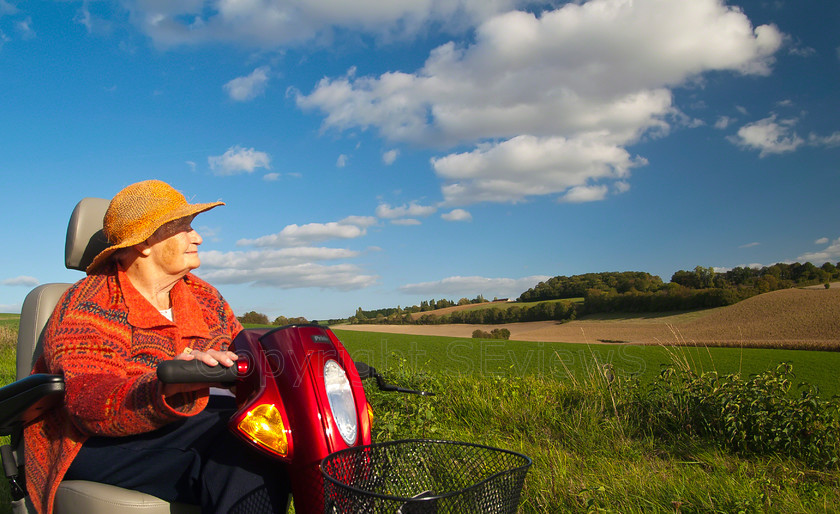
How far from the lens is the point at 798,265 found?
17.6m

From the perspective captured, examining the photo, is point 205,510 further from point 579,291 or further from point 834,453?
point 579,291

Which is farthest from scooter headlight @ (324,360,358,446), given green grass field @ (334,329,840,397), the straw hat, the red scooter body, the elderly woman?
green grass field @ (334,329,840,397)

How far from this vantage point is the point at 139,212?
207 centimetres

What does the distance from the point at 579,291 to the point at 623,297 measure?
327 centimetres

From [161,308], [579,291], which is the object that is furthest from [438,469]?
[579,291]

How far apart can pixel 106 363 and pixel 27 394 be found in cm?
24

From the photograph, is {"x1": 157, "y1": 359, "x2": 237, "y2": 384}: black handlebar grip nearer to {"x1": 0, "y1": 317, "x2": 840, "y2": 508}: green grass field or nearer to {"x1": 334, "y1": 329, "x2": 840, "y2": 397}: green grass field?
{"x1": 0, "y1": 317, "x2": 840, "y2": 508}: green grass field

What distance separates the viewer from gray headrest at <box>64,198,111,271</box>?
7.69ft

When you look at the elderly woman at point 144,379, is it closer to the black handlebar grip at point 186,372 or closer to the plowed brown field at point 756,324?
the black handlebar grip at point 186,372

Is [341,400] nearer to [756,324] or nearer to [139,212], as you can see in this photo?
[139,212]

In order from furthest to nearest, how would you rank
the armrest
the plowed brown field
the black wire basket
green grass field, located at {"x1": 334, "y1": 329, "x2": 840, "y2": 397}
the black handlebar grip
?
the plowed brown field → green grass field, located at {"x1": 334, "y1": 329, "x2": 840, "y2": 397} → the armrest → the black handlebar grip → the black wire basket

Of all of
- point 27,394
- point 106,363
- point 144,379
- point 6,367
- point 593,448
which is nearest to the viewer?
point 144,379

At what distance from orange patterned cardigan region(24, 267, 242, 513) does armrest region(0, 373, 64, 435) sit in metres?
0.04

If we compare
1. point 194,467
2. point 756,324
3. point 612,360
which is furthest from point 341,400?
point 756,324
